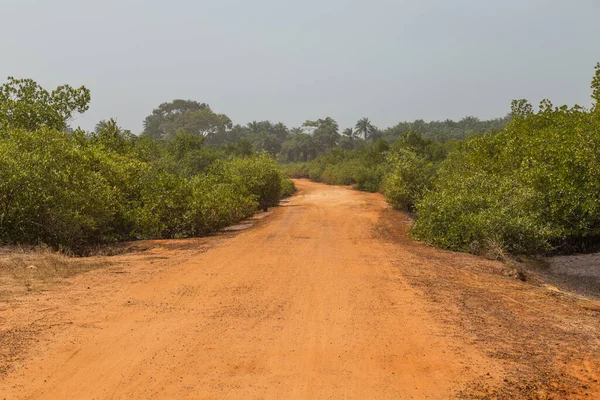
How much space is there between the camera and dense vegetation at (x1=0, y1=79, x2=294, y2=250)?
34.6ft

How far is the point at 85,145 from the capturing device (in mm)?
15289

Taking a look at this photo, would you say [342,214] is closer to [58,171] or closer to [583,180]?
[583,180]

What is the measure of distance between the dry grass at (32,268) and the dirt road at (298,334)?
381mm

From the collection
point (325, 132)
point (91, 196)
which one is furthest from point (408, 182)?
point (325, 132)

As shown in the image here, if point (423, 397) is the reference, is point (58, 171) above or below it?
above

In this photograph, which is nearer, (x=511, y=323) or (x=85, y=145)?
(x=511, y=323)

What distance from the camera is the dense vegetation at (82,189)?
10.6 metres

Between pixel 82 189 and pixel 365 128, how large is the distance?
8343cm

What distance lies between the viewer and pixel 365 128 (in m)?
92.1

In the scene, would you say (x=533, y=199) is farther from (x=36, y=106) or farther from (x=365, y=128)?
(x=365, y=128)

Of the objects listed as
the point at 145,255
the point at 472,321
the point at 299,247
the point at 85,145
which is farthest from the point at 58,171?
the point at 472,321

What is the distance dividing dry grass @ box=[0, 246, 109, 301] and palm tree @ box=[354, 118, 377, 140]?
276 feet

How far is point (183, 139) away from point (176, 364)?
1013 inches

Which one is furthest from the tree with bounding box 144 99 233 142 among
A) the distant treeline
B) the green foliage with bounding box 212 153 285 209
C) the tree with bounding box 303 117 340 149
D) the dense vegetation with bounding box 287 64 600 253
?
the dense vegetation with bounding box 287 64 600 253
